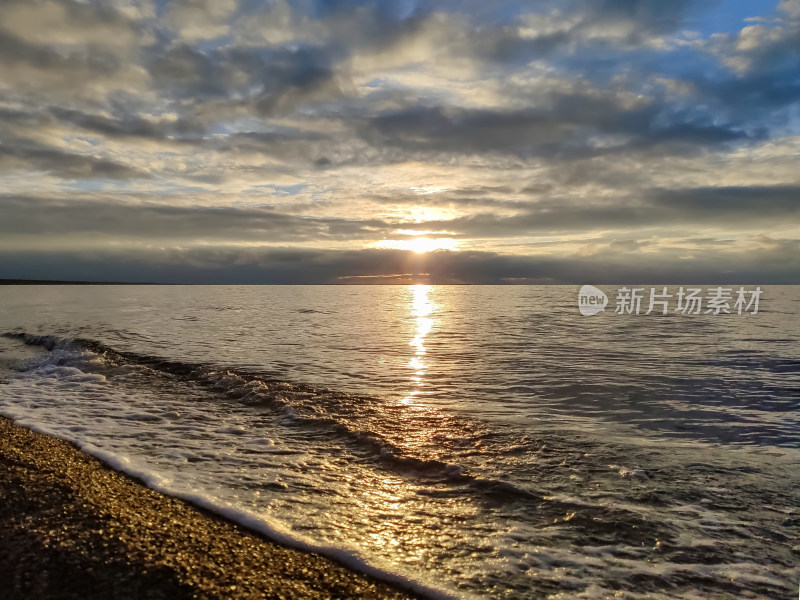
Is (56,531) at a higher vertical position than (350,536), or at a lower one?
higher

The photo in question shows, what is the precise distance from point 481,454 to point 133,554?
21.9 ft

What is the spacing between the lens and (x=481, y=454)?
32.8 feet

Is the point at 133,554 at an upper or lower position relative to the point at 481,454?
upper

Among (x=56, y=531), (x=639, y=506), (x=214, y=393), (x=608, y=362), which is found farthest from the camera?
(x=608, y=362)

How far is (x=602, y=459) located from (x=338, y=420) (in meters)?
6.31

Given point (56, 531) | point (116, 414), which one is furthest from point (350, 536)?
point (116, 414)

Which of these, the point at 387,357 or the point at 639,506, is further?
the point at 387,357

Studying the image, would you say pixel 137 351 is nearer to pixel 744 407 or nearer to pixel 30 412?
pixel 30 412

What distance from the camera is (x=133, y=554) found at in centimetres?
505

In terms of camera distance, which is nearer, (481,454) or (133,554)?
(133,554)

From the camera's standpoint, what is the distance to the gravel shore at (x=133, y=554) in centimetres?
461

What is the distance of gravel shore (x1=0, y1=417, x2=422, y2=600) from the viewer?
4613 millimetres

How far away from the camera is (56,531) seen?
549cm

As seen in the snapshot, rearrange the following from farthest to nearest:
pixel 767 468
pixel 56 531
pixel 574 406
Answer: pixel 574 406
pixel 767 468
pixel 56 531
